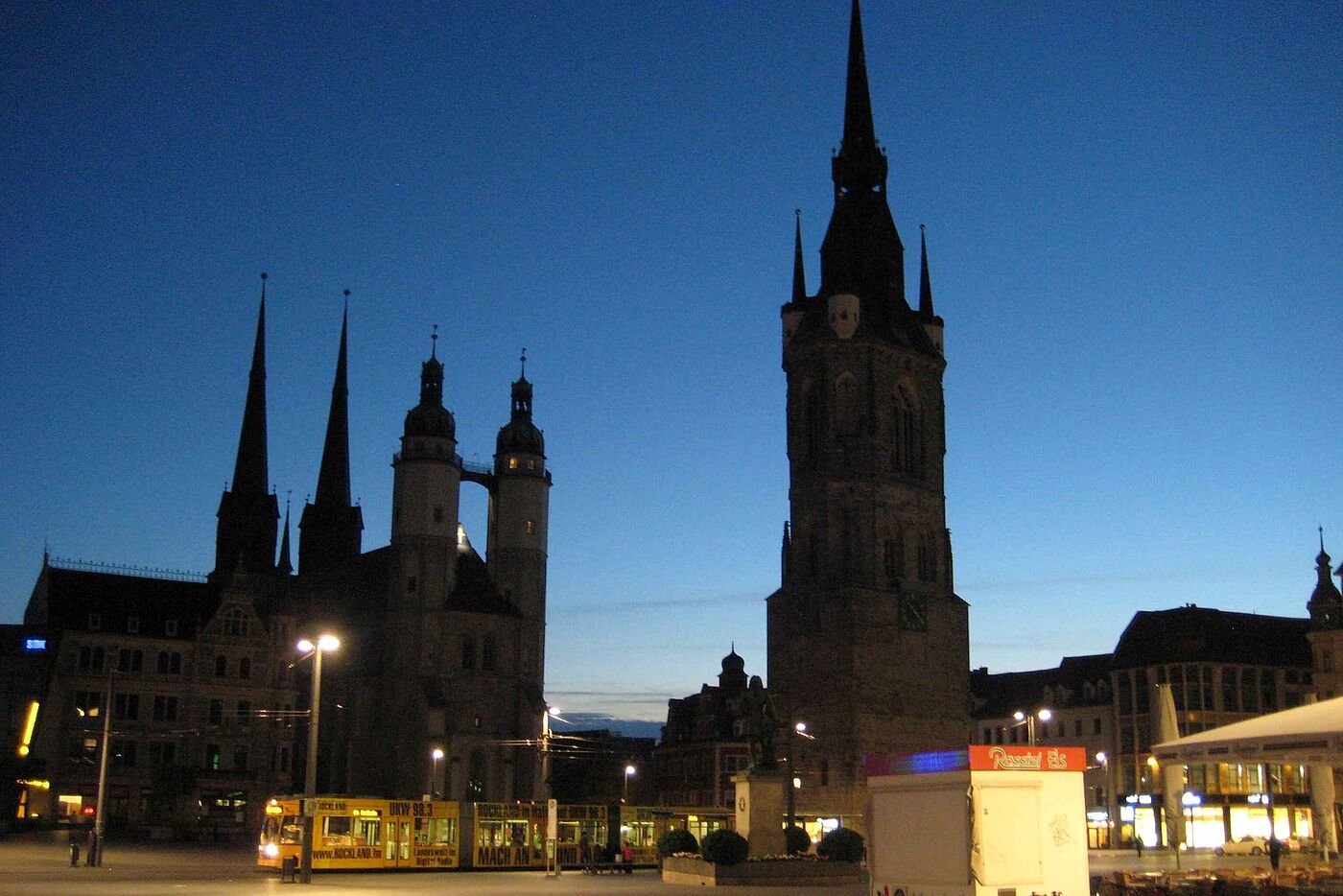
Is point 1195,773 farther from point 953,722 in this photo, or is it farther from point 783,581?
point 783,581

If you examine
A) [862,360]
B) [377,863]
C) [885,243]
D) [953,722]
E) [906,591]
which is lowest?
[377,863]

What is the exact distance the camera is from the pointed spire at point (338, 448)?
114m

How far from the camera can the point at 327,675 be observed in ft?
290

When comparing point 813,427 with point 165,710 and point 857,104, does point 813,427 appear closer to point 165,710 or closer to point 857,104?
point 857,104

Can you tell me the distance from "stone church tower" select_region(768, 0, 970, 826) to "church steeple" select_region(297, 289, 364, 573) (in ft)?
128

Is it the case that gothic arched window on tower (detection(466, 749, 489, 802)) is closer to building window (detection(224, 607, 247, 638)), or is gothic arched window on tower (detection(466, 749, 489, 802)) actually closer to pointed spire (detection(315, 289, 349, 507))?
building window (detection(224, 607, 247, 638))

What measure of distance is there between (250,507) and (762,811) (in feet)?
235

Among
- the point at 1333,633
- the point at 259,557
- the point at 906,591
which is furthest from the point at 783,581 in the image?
the point at 259,557

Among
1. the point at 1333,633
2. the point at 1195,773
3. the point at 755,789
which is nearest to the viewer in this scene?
the point at 755,789

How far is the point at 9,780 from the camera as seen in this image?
74.4 metres

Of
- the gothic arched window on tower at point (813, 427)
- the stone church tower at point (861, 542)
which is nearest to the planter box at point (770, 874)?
the stone church tower at point (861, 542)

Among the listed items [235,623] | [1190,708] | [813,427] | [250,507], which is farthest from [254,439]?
[1190,708]

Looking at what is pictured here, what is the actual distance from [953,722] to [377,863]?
4541 centimetres

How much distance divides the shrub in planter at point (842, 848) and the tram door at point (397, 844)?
14.0 metres
